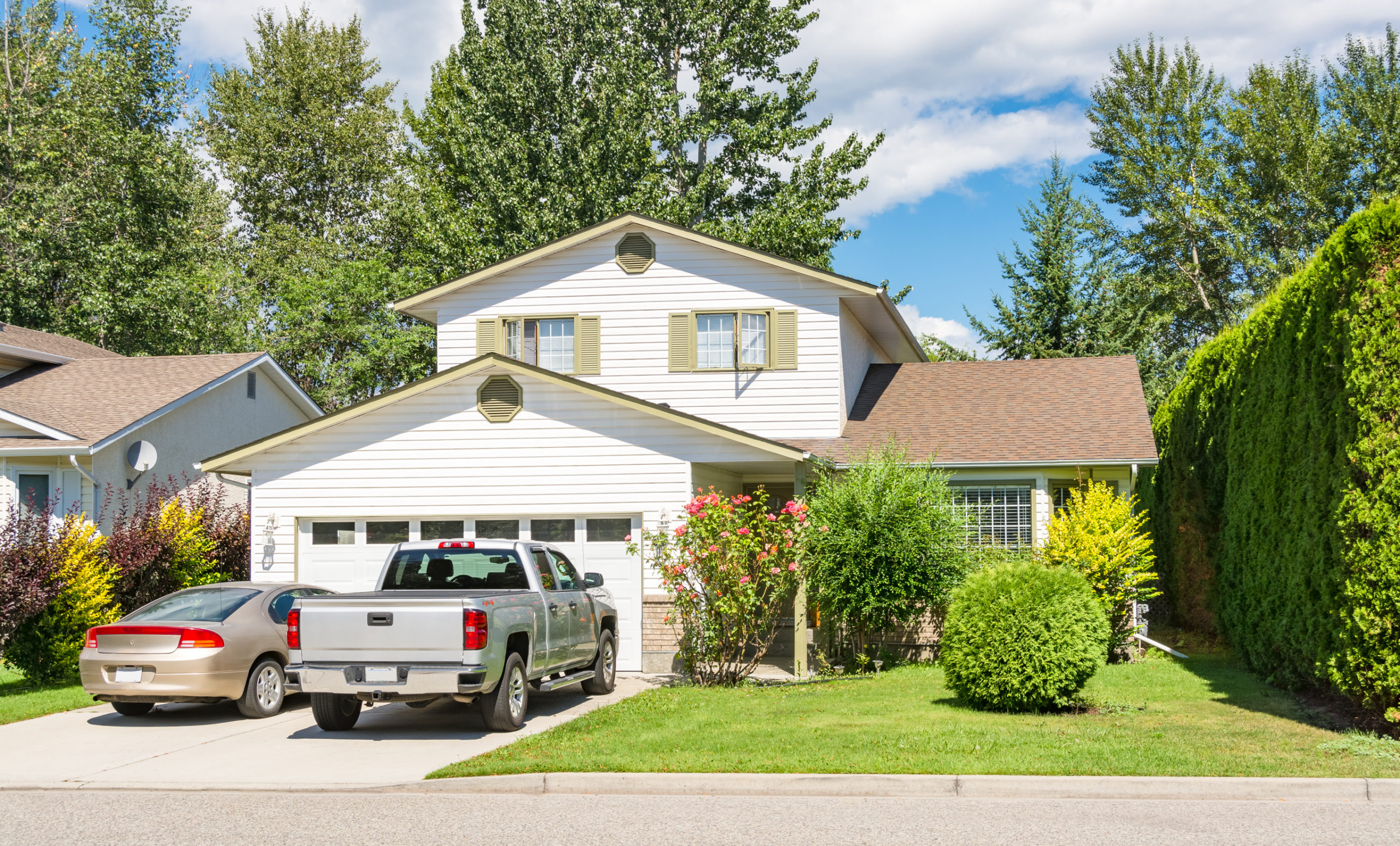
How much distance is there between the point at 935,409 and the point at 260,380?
15804 millimetres

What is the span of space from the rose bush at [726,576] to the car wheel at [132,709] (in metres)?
6.06

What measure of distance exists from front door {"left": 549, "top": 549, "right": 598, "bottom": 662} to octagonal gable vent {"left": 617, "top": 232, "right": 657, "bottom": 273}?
797 centimetres

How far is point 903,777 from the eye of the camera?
27.0ft

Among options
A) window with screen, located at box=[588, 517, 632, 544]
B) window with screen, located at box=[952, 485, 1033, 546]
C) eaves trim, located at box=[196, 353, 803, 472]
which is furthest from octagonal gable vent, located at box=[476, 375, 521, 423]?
window with screen, located at box=[952, 485, 1033, 546]

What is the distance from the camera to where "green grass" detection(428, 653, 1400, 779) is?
8.52 m

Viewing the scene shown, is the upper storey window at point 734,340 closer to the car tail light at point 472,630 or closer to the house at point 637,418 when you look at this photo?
the house at point 637,418

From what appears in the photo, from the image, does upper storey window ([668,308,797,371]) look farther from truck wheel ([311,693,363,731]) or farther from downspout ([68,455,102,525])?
downspout ([68,455,102,525])

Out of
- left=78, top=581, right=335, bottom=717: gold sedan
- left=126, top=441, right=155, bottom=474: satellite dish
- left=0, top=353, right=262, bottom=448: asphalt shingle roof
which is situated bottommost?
left=78, top=581, right=335, bottom=717: gold sedan

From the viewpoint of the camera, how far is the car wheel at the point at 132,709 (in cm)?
1255

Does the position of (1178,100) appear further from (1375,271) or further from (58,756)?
(58,756)

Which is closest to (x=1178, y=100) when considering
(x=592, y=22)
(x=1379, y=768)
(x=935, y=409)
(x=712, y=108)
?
(x=712, y=108)

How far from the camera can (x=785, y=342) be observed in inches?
764

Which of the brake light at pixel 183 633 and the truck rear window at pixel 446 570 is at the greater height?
the truck rear window at pixel 446 570

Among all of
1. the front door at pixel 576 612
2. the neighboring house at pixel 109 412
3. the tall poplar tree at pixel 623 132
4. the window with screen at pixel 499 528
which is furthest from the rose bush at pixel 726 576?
the tall poplar tree at pixel 623 132
